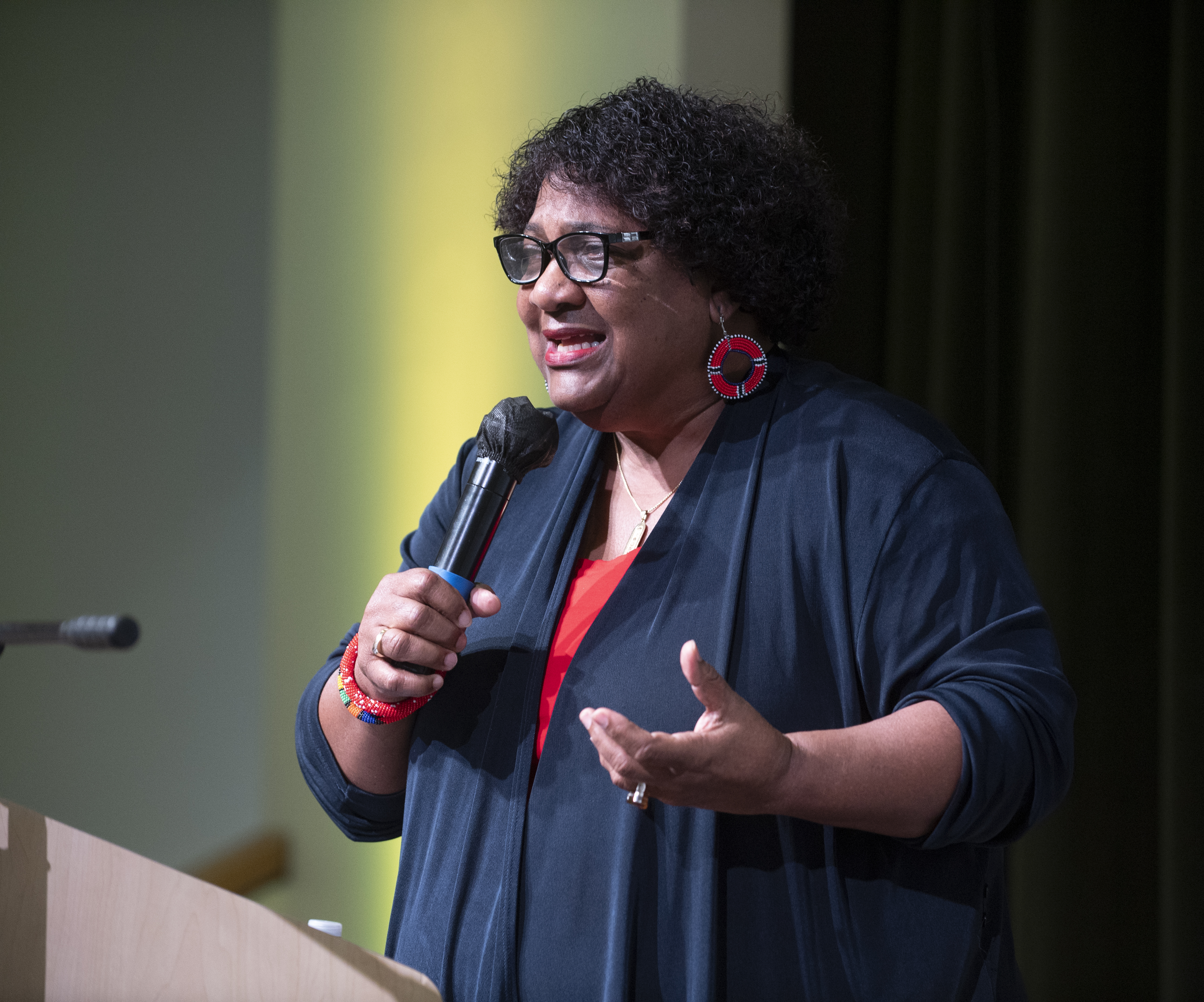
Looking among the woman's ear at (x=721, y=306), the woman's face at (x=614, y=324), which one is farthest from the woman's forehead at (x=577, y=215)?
the woman's ear at (x=721, y=306)

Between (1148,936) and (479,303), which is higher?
(479,303)

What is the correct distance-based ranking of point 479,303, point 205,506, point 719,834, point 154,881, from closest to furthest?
point 154,881 → point 719,834 → point 479,303 → point 205,506

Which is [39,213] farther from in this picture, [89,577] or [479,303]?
[479,303]

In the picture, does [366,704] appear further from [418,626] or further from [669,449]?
[669,449]

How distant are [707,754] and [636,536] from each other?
1.62ft

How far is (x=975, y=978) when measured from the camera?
1261 mm

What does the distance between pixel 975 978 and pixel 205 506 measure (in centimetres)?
250

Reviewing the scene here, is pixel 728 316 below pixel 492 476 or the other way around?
the other way around

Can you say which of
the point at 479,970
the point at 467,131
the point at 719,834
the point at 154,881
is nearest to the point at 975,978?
the point at 719,834

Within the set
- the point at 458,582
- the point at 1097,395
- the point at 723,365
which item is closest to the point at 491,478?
the point at 458,582

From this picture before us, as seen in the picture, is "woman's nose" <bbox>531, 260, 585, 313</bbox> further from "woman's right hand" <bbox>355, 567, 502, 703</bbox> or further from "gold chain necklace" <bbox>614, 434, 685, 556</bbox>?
"woman's right hand" <bbox>355, 567, 502, 703</bbox>

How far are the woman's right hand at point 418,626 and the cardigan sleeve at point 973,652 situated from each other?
0.42 m

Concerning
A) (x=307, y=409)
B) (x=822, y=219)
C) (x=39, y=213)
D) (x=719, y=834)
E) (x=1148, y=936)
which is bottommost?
(x=1148, y=936)

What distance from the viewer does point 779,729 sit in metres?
1.24
